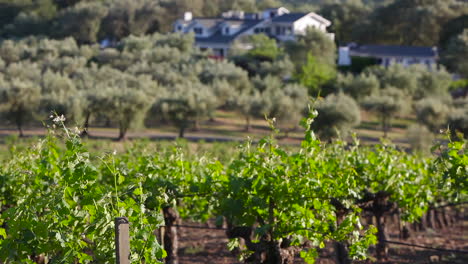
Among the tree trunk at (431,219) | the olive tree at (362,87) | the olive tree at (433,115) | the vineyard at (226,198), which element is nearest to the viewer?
the vineyard at (226,198)

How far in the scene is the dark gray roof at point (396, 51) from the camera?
5447 cm

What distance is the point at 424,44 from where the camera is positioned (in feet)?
199

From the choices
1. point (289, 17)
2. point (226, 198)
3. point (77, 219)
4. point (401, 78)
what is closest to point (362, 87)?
point (401, 78)

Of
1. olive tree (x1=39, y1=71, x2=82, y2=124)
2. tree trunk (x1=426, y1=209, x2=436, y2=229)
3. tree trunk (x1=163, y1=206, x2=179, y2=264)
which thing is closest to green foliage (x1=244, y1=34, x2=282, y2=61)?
olive tree (x1=39, y1=71, x2=82, y2=124)

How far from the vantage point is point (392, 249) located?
12031 mm

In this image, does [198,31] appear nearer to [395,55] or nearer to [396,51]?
[396,51]

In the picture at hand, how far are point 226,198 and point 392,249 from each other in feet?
20.5

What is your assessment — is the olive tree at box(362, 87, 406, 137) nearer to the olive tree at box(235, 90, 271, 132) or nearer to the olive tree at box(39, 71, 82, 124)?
the olive tree at box(235, 90, 271, 132)

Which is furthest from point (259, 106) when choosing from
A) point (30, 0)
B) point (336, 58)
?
point (30, 0)

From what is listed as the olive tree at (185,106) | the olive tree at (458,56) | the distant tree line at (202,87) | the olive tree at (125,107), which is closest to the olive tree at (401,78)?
the distant tree line at (202,87)

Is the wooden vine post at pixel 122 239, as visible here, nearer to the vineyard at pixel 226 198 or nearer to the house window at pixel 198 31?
the vineyard at pixel 226 198

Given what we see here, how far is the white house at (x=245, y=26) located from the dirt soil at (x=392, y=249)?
146 feet

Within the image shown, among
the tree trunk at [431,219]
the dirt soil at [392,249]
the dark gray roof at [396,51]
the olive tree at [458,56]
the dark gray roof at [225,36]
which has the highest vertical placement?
the dark gray roof at [225,36]

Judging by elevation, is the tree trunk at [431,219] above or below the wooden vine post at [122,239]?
below
